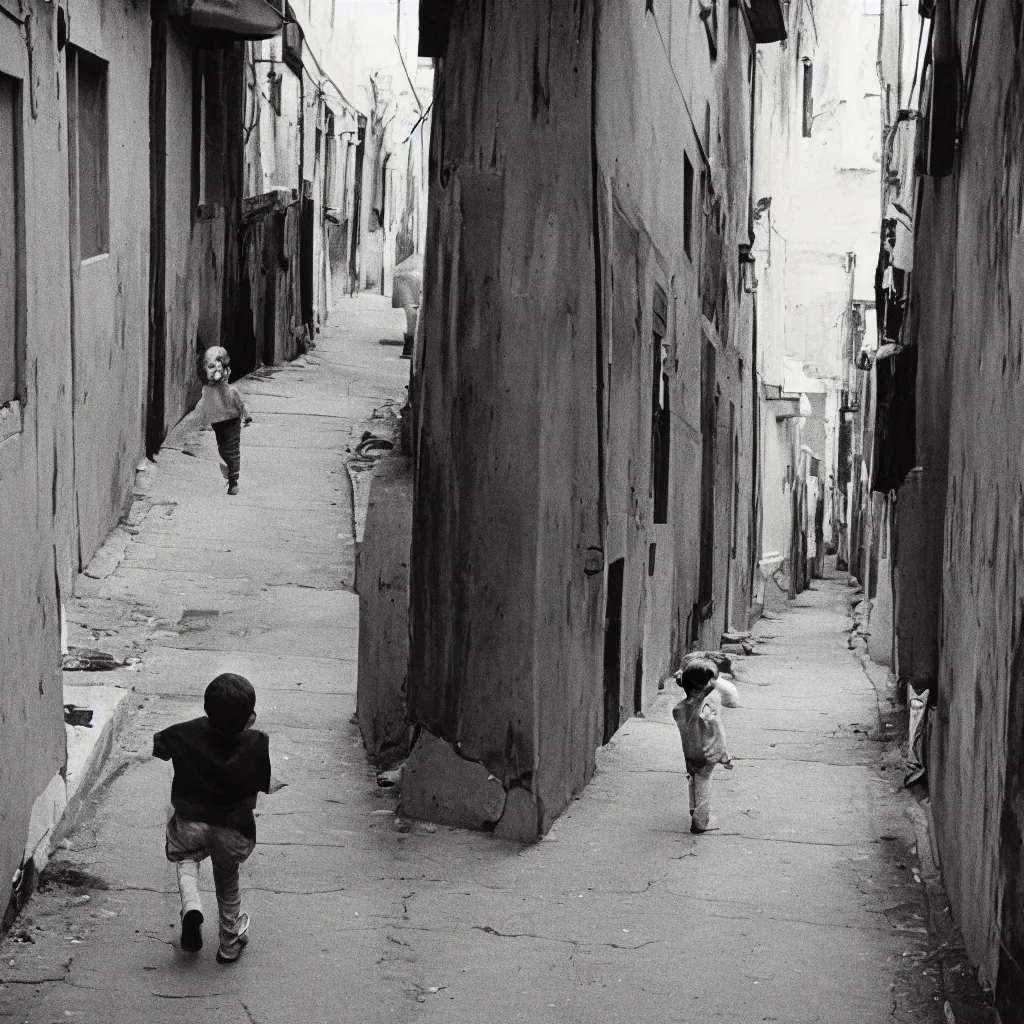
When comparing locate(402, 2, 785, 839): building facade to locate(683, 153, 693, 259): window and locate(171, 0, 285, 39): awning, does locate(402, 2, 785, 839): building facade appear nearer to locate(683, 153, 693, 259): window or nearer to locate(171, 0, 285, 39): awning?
locate(683, 153, 693, 259): window

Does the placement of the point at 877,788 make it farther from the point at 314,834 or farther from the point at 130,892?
the point at 130,892

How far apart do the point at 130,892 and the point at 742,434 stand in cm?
1660

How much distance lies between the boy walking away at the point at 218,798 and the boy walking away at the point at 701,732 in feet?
8.63

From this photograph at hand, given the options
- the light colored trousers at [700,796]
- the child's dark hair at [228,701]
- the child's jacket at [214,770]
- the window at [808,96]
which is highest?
the window at [808,96]

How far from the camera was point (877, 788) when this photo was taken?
8594mm

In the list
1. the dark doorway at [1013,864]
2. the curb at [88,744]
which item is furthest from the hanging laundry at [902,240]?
the dark doorway at [1013,864]

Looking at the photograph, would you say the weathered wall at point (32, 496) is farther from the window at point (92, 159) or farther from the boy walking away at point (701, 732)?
the window at point (92, 159)

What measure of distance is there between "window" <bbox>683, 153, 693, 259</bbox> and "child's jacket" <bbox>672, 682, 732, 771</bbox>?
6.46 metres

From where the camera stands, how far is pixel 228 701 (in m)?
5.06

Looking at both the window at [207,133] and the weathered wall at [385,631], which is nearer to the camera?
the weathered wall at [385,631]

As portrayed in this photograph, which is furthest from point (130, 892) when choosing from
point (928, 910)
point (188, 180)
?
point (188, 180)

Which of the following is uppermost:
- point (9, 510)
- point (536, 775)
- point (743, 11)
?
point (743, 11)

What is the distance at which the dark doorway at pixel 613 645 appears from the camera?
9477mm

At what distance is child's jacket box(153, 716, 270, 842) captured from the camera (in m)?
5.16
